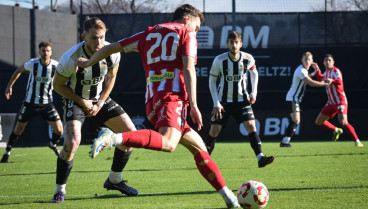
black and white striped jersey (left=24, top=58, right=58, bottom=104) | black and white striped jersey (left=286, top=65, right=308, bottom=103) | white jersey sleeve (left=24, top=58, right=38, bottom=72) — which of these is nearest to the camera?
white jersey sleeve (left=24, top=58, right=38, bottom=72)

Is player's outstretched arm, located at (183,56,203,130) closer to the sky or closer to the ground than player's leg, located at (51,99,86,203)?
closer to the sky

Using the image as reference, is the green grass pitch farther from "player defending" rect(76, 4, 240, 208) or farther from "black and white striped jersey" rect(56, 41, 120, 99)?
"black and white striped jersey" rect(56, 41, 120, 99)

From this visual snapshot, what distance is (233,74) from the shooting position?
33.8 feet

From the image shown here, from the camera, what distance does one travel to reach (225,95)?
33.7 ft

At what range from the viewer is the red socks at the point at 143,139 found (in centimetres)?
489

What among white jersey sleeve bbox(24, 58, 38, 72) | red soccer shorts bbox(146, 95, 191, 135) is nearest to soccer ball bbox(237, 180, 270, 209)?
red soccer shorts bbox(146, 95, 191, 135)

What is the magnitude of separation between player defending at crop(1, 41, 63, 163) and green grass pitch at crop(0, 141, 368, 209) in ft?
1.96

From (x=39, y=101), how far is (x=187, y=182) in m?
5.80

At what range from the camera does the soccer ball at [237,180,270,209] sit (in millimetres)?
5418

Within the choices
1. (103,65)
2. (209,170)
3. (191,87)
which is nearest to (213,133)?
(103,65)

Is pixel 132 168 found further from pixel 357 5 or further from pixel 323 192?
pixel 357 5

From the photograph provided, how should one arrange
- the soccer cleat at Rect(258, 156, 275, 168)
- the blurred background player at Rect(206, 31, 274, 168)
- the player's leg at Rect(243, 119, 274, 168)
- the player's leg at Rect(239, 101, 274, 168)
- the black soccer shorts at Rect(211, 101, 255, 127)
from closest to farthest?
the soccer cleat at Rect(258, 156, 275, 168) < the player's leg at Rect(243, 119, 274, 168) < the player's leg at Rect(239, 101, 274, 168) < the black soccer shorts at Rect(211, 101, 255, 127) < the blurred background player at Rect(206, 31, 274, 168)

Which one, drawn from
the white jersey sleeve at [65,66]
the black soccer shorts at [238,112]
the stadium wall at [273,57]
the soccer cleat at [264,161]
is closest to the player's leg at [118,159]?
the white jersey sleeve at [65,66]

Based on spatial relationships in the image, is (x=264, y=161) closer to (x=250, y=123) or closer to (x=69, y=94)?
(x=250, y=123)
